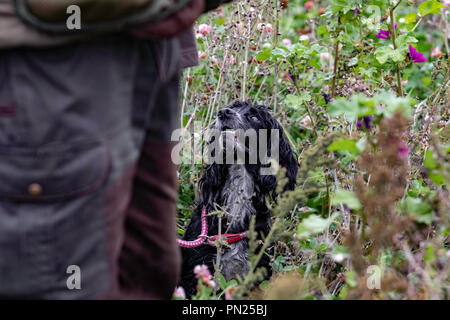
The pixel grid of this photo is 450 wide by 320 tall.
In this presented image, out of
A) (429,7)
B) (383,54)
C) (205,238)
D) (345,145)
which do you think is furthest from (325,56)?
(345,145)

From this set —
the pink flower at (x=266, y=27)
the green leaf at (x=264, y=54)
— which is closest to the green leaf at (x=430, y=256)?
the green leaf at (x=264, y=54)

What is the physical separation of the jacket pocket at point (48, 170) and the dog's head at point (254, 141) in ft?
6.60

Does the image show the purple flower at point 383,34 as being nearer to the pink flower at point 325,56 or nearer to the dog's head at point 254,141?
the pink flower at point 325,56

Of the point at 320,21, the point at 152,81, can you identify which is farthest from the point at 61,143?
the point at 320,21

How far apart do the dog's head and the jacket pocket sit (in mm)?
2011

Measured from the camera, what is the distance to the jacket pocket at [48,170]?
5.06 feet

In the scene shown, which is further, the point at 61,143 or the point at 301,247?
the point at 301,247

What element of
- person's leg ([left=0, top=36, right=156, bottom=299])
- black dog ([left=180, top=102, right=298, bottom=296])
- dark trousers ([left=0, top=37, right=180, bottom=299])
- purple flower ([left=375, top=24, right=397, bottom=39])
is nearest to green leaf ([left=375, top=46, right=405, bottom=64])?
purple flower ([left=375, top=24, right=397, bottom=39])

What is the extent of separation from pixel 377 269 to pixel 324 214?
1.27 metres

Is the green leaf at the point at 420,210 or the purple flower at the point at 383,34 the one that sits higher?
the purple flower at the point at 383,34

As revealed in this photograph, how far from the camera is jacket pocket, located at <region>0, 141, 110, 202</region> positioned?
1543mm

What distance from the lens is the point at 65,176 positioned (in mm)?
1556

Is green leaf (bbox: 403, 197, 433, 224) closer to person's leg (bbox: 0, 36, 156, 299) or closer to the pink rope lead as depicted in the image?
person's leg (bbox: 0, 36, 156, 299)
